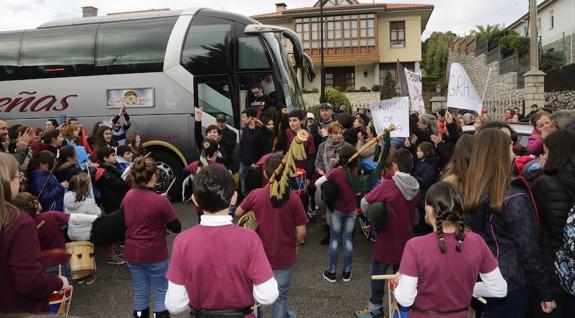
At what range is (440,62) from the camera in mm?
41406

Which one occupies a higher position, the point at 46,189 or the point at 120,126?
the point at 120,126

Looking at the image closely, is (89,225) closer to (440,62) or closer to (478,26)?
(440,62)

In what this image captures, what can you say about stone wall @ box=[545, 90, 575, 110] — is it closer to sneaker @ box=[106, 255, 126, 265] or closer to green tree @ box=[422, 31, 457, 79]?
sneaker @ box=[106, 255, 126, 265]

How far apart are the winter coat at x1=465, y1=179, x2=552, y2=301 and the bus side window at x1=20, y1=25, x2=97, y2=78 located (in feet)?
30.4

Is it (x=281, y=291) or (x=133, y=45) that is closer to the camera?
(x=281, y=291)

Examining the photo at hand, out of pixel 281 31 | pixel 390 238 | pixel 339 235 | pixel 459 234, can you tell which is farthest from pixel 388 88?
pixel 459 234

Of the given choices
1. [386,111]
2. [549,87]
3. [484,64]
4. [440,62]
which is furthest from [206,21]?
[440,62]

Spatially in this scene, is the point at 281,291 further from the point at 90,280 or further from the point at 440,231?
the point at 90,280

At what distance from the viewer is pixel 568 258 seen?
8.96 feet

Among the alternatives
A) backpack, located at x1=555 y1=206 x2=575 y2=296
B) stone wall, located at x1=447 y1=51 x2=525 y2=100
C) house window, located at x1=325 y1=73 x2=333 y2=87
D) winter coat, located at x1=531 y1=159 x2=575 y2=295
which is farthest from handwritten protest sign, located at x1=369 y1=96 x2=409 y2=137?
house window, located at x1=325 y1=73 x2=333 y2=87

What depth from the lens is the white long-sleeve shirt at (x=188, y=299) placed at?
2311mm

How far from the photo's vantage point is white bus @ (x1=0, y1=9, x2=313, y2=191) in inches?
368

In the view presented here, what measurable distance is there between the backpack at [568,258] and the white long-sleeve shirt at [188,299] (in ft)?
5.77

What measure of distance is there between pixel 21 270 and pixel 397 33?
123 ft
